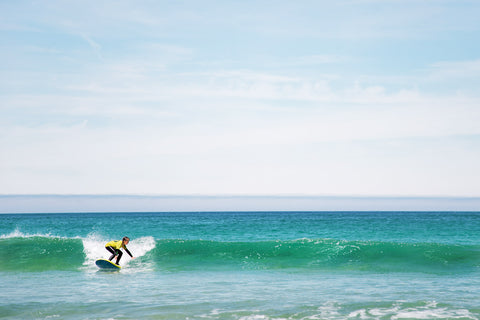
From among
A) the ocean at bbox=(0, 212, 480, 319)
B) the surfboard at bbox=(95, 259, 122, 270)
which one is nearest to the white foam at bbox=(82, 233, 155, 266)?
the ocean at bbox=(0, 212, 480, 319)

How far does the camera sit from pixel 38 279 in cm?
1544

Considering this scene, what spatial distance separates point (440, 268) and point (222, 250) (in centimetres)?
993

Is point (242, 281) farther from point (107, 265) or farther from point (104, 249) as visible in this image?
point (104, 249)

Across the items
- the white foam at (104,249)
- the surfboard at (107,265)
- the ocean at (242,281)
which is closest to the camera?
the ocean at (242,281)

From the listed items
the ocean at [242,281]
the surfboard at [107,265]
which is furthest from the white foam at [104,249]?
the surfboard at [107,265]

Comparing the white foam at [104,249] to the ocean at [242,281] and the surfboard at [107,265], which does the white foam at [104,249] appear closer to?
the ocean at [242,281]

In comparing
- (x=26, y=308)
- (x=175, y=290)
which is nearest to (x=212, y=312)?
(x=175, y=290)

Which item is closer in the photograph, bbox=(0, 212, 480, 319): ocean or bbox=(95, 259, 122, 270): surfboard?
bbox=(0, 212, 480, 319): ocean

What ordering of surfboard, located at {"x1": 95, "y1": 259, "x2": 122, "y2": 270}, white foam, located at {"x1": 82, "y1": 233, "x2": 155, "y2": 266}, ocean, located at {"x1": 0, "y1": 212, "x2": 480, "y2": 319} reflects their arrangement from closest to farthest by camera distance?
ocean, located at {"x1": 0, "y1": 212, "x2": 480, "y2": 319}
surfboard, located at {"x1": 95, "y1": 259, "x2": 122, "y2": 270}
white foam, located at {"x1": 82, "y1": 233, "x2": 155, "y2": 266}

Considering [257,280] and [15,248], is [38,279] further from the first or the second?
[15,248]

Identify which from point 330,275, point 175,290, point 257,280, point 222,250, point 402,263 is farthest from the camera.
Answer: point 222,250

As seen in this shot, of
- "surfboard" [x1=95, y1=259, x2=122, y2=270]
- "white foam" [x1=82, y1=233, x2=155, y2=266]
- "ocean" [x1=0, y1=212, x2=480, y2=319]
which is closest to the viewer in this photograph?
"ocean" [x1=0, y1=212, x2=480, y2=319]

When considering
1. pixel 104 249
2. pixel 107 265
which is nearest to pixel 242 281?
pixel 107 265

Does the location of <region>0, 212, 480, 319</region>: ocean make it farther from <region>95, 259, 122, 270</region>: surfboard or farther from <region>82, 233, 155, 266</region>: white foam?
<region>95, 259, 122, 270</region>: surfboard
